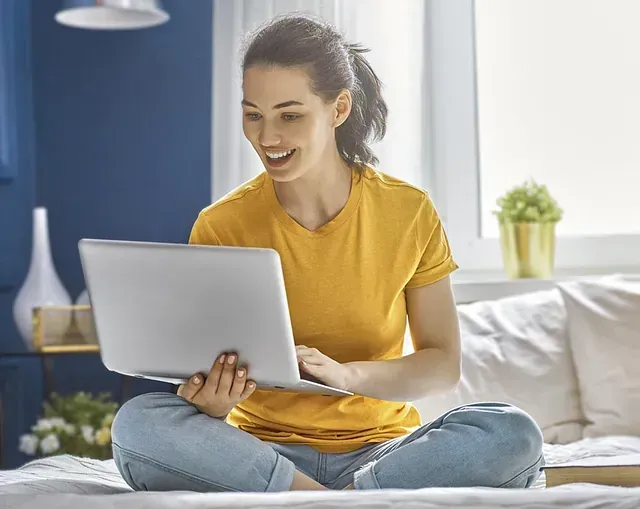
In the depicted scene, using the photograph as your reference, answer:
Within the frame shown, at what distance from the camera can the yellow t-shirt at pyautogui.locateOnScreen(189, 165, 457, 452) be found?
5.40 ft

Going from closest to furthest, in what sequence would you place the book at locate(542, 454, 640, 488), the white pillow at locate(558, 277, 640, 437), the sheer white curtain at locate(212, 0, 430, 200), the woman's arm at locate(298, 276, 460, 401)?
1. the book at locate(542, 454, 640, 488)
2. the woman's arm at locate(298, 276, 460, 401)
3. the white pillow at locate(558, 277, 640, 437)
4. the sheer white curtain at locate(212, 0, 430, 200)

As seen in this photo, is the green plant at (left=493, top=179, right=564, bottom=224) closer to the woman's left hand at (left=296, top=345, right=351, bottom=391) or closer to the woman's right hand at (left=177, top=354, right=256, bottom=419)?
the woman's left hand at (left=296, top=345, right=351, bottom=391)

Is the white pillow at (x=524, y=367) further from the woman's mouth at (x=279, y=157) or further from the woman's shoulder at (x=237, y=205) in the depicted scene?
the woman's mouth at (x=279, y=157)

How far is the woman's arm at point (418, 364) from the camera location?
1.47 meters

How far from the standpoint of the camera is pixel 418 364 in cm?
165

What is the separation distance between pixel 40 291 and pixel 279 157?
1.51m

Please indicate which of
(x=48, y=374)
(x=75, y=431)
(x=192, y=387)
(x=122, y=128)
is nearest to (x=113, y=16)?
(x=122, y=128)

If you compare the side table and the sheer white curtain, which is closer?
the side table

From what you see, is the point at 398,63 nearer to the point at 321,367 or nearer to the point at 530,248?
the point at 530,248

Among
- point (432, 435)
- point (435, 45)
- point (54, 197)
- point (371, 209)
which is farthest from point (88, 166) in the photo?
point (432, 435)

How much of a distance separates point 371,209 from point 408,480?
51 centimetres

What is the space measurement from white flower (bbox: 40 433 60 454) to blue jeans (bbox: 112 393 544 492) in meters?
1.41

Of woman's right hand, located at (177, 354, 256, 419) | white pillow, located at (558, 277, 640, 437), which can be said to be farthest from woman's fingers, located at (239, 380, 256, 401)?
white pillow, located at (558, 277, 640, 437)

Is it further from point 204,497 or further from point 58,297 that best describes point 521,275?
point 204,497
